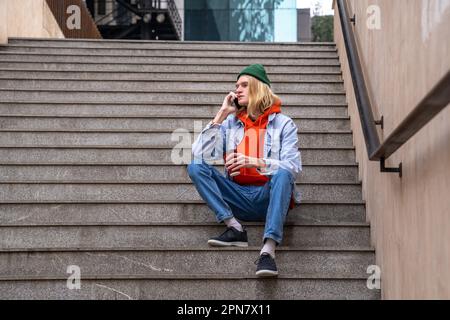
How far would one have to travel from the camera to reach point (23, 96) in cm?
649

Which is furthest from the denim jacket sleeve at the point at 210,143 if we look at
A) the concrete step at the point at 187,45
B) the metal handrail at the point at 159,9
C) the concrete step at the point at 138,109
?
the metal handrail at the point at 159,9

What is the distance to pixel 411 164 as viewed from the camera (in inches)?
135

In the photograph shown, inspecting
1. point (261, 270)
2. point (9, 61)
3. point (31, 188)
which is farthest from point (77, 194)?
point (9, 61)

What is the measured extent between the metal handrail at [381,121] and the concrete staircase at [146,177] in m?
0.69

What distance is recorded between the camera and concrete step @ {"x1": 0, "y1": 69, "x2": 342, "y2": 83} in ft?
22.5

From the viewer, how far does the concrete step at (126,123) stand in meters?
5.93

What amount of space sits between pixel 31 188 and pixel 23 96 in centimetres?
167

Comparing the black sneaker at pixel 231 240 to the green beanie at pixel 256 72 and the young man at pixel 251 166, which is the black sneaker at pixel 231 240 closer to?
the young man at pixel 251 166

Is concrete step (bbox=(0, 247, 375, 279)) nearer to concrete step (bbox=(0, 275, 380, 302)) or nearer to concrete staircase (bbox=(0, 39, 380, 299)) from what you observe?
concrete staircase (bbox=(0, 39, 380, 299))

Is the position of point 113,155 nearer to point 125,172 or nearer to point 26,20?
point 125,172

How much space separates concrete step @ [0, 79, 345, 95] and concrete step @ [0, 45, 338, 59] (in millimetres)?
801

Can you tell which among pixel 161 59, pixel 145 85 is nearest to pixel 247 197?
pixel 145 85

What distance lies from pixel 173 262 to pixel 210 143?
2.34 ft
